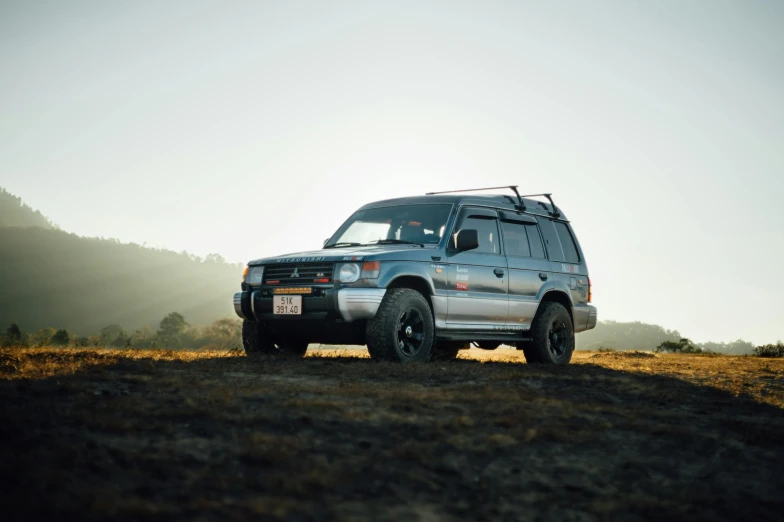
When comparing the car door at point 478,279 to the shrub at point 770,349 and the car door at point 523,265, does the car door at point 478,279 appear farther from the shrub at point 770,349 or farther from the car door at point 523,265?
the shrub at point 770,349

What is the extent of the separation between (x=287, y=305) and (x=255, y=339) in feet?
3.00

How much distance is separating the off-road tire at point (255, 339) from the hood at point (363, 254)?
72 cm

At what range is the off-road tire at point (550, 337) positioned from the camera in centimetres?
974

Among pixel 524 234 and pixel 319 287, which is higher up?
pixel 524 234

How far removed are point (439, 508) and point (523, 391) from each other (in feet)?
9.99

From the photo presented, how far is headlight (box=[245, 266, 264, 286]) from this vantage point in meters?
8.47

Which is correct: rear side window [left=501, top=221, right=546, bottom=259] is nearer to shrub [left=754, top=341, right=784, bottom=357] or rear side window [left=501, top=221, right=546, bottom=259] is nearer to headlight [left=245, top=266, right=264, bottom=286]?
headlight [left=245, top=266, right=264, bottom=286]

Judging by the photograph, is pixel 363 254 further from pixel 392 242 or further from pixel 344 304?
pixel 392 242

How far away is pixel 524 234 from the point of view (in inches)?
391

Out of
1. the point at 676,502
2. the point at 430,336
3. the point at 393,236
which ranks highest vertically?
the point at 393,236

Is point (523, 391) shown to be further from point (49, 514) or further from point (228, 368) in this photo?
point (49, 514)

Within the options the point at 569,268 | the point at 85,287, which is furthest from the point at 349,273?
the point at 85,287

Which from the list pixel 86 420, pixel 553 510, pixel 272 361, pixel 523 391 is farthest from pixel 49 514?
pixel 272 361

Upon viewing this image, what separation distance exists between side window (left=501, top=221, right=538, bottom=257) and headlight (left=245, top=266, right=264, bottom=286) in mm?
3070
